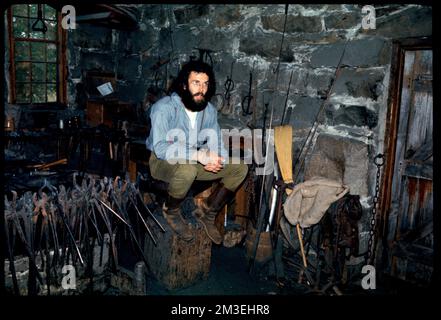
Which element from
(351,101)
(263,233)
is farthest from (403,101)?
(263,233)

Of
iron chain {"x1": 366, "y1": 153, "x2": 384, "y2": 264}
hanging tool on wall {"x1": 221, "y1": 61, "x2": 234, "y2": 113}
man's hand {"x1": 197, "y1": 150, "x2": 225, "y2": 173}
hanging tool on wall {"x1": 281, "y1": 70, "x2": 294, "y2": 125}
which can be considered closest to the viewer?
man's hand {"x1": 197, "y1": 150, "x2": 225, "y2": 173}

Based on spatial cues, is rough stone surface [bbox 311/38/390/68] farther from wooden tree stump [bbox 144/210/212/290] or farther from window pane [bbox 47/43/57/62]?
window pane [bbox 47/43/57/62]

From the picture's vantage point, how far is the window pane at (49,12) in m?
7.18

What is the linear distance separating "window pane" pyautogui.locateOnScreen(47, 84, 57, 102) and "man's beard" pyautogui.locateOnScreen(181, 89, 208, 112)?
4.57m

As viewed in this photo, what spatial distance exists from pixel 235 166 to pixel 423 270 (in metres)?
2.34

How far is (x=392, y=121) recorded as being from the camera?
13.3ft

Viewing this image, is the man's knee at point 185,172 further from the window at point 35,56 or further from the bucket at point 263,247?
the window at point 35,56

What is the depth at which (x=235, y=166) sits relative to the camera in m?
4.13

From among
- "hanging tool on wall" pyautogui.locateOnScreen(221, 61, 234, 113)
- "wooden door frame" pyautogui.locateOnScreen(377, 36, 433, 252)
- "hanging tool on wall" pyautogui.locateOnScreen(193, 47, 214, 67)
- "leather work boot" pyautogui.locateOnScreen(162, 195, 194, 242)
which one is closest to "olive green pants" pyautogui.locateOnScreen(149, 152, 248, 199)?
"leather work boot" pyautogui.locateOnScreen(162, 195, 194, 242)

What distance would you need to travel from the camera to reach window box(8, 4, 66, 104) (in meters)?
6.96

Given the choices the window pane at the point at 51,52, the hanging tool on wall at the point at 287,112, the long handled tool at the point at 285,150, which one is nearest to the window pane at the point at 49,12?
the window pane at the point at 51,52

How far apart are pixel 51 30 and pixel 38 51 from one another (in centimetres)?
50

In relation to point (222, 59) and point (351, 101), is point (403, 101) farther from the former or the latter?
point (222, 59)

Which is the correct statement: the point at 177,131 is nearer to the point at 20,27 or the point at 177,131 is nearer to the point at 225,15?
the point at 225,15
